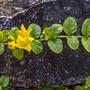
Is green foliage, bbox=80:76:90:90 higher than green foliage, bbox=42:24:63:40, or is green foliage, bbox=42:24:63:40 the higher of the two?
green foliage, bbox=42:24:63:40

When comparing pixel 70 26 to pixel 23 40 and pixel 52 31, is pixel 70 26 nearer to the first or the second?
pixel 52 31

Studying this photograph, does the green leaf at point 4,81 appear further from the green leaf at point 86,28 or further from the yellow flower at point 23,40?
the green leaf at point 86,28

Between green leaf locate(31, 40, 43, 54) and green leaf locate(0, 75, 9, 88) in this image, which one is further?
green leaf locate(0, 75, 9, 88)

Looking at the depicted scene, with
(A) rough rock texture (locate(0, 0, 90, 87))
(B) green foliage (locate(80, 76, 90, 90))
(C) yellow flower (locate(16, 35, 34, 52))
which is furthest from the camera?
(B) green foliage (locate(80, 76, 90, 90))

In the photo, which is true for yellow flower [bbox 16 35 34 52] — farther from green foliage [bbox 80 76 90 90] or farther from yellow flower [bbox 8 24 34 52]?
green foliage [bbox 80 76 90 90]

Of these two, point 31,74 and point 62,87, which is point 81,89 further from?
point 31,74

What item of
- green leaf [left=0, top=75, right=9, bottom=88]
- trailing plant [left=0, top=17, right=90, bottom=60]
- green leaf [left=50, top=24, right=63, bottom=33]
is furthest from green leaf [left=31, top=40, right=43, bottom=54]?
green leaf [left=0, top=75, right=9, bottom=88]

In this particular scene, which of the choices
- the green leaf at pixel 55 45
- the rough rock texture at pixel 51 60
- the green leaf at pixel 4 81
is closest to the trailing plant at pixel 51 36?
the green leaf at pixel 55 45
